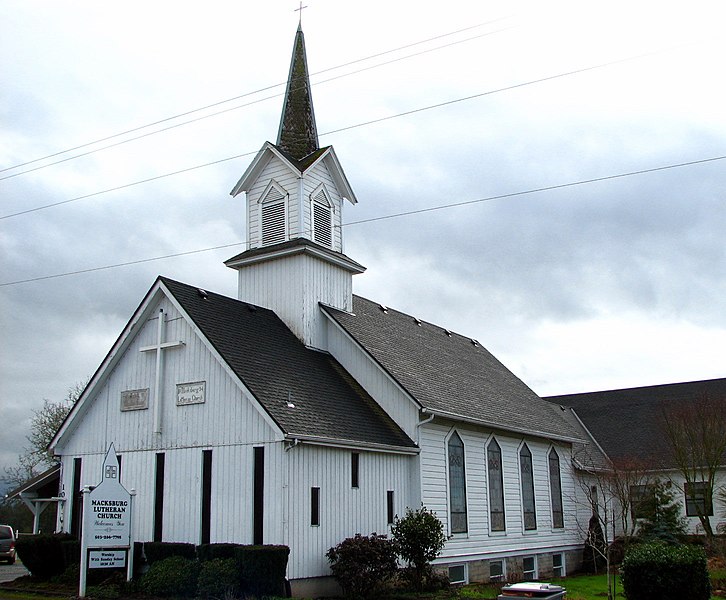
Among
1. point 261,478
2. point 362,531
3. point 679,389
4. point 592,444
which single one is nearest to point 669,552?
point 362,531

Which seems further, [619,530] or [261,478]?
[619,530]

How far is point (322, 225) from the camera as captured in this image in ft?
97.0

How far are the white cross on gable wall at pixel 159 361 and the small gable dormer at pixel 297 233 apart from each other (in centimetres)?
502

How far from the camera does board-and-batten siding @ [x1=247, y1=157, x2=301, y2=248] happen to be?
28.9 m

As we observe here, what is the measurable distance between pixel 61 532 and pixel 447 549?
11.7 meters

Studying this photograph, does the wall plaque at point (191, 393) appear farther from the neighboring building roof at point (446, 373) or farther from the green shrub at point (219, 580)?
the neighboring building roof at point (446, 373)

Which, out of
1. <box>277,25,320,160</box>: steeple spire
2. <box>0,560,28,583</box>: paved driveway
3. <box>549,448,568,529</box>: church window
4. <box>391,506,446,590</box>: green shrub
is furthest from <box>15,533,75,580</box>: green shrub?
<box>549,448,568,529</box>: church window

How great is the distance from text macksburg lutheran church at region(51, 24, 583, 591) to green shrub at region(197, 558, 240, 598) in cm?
130

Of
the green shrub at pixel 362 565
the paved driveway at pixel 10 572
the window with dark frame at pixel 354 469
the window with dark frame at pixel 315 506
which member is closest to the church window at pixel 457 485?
the window with dark frame at pixel 354 469

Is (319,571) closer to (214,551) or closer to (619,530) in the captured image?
(214,551)

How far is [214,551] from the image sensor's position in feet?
66.4

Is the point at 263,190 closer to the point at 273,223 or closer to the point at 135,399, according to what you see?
the point at 273,223

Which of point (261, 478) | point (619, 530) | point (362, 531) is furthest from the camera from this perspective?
point (619, 530)

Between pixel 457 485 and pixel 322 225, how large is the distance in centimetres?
1006
